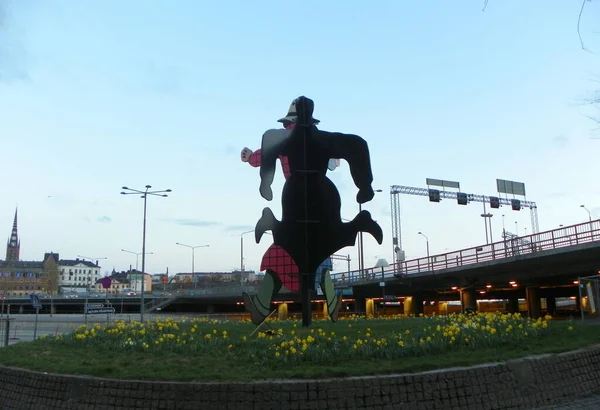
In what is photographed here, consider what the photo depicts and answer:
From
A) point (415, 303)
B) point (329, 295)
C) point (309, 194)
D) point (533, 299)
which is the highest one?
point (309, 194)

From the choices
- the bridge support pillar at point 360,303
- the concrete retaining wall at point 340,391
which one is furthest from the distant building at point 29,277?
the concrete retaining wall at point 340,391

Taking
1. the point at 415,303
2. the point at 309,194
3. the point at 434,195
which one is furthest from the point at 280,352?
the point at 434,195

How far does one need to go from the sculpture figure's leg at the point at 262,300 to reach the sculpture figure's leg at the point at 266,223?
1.48 m

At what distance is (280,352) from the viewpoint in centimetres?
1031

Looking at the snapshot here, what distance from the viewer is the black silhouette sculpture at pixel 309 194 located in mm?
15289

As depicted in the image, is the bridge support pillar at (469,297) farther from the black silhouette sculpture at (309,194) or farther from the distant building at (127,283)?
the distant building at (127,283)

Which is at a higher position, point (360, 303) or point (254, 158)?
point (254, 158)

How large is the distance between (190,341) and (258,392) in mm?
4760

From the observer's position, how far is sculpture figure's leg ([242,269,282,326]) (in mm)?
14742

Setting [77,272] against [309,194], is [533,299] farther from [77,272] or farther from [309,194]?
[77,272]

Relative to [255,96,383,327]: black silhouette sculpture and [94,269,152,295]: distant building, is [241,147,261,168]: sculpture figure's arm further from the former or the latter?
[94,269,152,295]: distant building

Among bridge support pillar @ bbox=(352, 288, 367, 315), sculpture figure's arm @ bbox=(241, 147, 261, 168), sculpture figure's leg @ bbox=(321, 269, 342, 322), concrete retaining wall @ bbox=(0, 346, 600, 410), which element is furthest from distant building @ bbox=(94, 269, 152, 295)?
concrete retaining wall @ bbox=(0, 346, 600, 410)

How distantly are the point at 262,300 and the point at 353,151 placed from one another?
5135 mm

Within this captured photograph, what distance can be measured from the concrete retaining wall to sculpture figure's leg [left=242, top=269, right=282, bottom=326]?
240 inches
